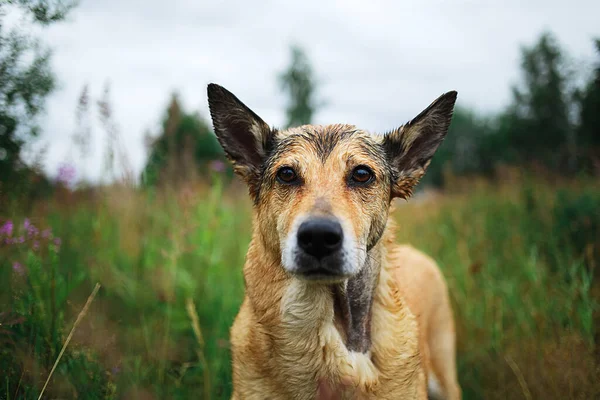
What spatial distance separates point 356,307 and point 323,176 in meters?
0.88

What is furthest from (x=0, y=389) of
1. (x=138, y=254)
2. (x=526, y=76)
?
(x=526, y=76)

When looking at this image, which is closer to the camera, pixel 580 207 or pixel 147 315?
pixel 147 315

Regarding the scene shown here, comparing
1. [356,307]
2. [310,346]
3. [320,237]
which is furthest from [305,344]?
[320,237]

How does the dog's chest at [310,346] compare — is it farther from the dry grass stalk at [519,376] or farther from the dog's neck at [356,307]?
the dry grass stalk at [519,376]

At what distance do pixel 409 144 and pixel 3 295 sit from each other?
9.87 feet

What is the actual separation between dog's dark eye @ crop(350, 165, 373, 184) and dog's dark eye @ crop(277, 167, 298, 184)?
38 centimetres

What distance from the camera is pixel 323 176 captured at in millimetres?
2395

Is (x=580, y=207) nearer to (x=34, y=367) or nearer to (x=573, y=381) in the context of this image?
(x=573, y=381)

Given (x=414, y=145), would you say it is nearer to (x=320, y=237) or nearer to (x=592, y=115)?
(x=320, y=237)

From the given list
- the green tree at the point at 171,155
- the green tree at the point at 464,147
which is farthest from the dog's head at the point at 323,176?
the green tree at the point at 464,147

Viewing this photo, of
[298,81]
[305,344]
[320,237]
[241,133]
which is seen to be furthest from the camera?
[298,81]

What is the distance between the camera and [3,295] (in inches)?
99.3

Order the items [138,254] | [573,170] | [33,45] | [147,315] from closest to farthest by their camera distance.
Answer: [33,45], [147,315], [138,254], [573,170]

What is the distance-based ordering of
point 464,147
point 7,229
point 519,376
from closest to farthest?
point 7,229 < point 519,376 < point 464,147
